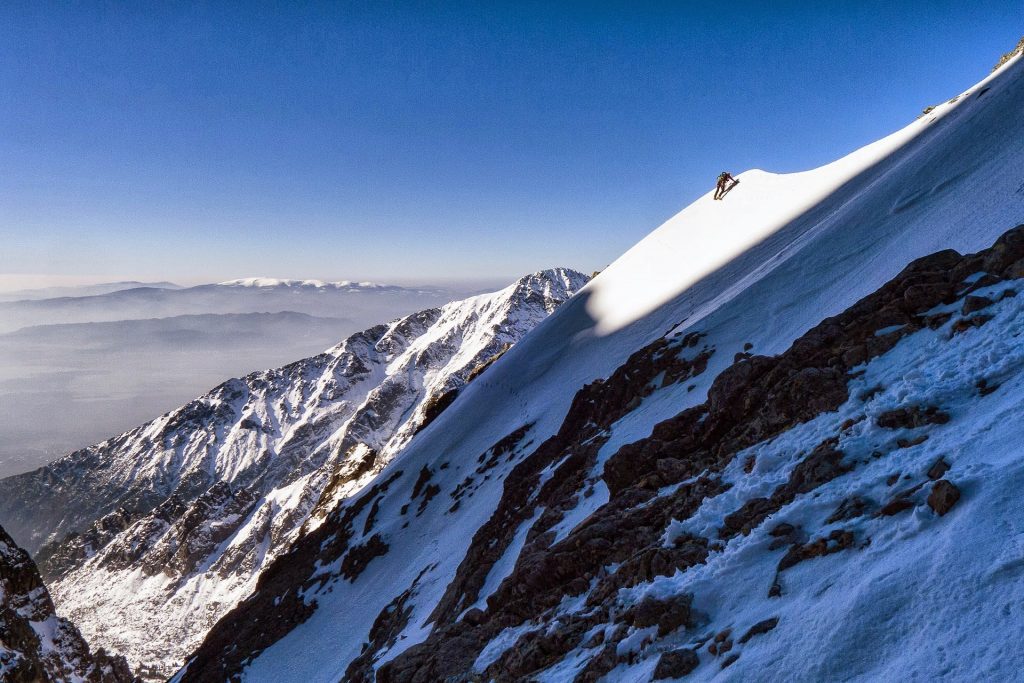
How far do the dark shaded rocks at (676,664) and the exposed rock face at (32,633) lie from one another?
153 feet

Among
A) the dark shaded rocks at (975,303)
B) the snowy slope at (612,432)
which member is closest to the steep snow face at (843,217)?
the snowy slope at (612,432)

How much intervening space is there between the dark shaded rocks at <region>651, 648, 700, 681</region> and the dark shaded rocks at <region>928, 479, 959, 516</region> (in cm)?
410

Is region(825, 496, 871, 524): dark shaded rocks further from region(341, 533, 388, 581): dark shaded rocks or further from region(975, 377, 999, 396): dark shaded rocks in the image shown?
region(341, 533, 388, 581): dark shaded rocks

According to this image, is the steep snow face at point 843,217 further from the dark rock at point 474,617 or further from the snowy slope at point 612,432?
the dark rock at point 474,617

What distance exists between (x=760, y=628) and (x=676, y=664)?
143 centimetres

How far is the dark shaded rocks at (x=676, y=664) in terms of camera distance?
24.3 ft

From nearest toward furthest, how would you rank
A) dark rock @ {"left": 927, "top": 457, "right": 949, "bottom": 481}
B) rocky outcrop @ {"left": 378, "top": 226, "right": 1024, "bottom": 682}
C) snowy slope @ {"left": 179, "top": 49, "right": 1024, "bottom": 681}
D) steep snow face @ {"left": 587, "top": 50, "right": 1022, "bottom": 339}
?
dark rock @ {"left": 927, "top": 457, "right": 949, "bottom": 481}
rocky outcrop @ {"left": 378, "top": 226, "right": 1024, "bottom": 682}
snowy slope @ {"left": 179, "top": 49, "right": 1024, "bottom": 681}
steep snow face @ {"left": 587, "top": 50, "right": 1022, "bottom": 339}

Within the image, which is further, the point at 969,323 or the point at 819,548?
the point at 969,323

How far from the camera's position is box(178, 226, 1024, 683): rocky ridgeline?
8062mm

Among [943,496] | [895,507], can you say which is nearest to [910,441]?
[895,507]

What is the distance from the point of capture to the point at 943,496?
22.3 ft

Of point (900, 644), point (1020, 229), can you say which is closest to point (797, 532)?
point (900, 644)

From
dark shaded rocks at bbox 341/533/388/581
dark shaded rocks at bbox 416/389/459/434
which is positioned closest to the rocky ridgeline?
dark shaded rocks at bbox 341/533/388/581

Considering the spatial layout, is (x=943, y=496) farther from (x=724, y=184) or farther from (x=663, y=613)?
(x=724, y=184)
